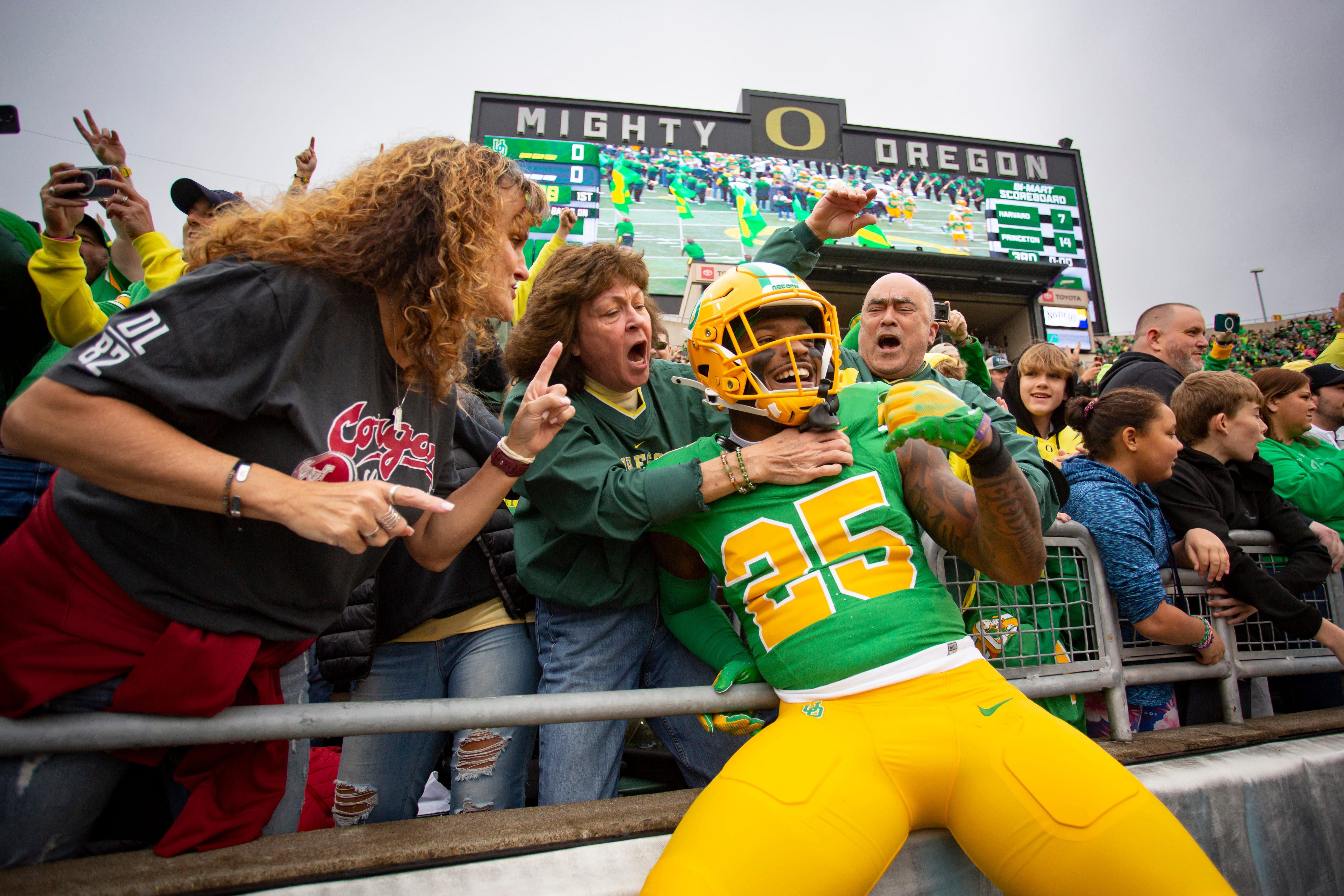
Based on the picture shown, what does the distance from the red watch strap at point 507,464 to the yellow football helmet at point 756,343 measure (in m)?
0.61

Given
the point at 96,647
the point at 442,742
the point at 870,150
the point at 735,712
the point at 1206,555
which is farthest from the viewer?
the point at 870,150

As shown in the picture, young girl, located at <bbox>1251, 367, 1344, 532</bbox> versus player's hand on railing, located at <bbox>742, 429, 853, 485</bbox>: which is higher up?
young girl, located at <bbox>1251, 367, 1344, 532</bbox>

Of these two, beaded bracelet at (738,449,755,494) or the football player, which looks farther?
beaded bracelet at (738,449,755,494)

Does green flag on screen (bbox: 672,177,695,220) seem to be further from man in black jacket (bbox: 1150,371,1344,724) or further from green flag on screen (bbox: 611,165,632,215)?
man in black jacket (bbox: 1150,371,1344,724)

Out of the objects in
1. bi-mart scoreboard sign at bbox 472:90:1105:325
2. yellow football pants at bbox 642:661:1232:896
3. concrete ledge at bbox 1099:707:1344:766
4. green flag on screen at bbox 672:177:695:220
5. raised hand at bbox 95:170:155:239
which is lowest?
concrete ledge at bbox 1099:707:1344:766

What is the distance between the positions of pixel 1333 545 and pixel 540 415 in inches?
147

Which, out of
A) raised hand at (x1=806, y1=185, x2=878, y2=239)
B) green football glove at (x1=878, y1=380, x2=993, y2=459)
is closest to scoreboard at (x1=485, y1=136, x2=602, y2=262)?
raised hand at (x1=806, y1=185, x2=878, y2=239)

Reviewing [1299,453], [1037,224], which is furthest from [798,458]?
[1037,224]

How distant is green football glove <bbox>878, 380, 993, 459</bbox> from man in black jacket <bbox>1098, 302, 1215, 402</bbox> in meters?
3.30

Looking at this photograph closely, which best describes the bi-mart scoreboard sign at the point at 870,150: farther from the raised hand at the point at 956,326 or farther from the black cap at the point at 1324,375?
the raised hand at the point at 956,326

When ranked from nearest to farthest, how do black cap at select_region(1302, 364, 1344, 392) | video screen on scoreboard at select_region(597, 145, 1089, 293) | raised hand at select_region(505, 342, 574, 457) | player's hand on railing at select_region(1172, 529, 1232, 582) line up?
raised hand at select_region(505, 342, 574, 457) < player's hand on railing at select_region(1172, 529, 1232, 582) < black cap at select_region(1302, 364, 1344, 392) < video screen on scoreboard at select_region(597, 145, 1089, 293)

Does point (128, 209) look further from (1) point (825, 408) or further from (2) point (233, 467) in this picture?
(1) point (825, 408)

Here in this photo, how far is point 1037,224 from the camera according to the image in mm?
20750

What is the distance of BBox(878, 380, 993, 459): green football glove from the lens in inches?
58.8
